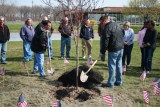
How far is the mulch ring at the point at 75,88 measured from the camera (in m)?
7.36

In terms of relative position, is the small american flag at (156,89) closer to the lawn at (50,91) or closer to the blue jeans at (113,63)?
the lawn at (50,91)

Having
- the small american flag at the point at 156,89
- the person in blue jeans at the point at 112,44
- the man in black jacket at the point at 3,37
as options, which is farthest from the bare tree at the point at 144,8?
the small american flag at the point at 156,89

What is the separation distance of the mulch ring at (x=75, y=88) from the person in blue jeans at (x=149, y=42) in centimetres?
263

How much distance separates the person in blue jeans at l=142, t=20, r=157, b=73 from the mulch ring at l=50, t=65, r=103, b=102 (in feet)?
8.62

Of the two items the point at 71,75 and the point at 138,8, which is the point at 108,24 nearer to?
the point at 71,75

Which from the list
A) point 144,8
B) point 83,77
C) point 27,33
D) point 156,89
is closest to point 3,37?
point 27,33

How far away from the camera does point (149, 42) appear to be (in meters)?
10.3

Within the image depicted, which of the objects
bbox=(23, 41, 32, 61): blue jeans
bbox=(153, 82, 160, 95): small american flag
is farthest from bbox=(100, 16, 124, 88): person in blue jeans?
bbox=(23, 41, 32, 61): blue jeans

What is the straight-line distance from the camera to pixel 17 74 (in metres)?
9.73

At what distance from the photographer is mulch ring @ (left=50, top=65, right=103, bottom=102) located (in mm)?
7355

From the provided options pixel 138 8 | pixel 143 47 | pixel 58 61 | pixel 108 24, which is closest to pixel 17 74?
pixel 58 61

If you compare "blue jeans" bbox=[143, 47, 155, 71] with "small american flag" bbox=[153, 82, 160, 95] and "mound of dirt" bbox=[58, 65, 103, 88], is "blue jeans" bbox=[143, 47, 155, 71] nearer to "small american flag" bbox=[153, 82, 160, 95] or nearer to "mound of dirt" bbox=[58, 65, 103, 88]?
"mound of dirt" bbox=[58, 65, 103, 88]

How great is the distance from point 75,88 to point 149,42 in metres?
3.76

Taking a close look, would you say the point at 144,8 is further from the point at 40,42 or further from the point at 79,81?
the point at 79,81
